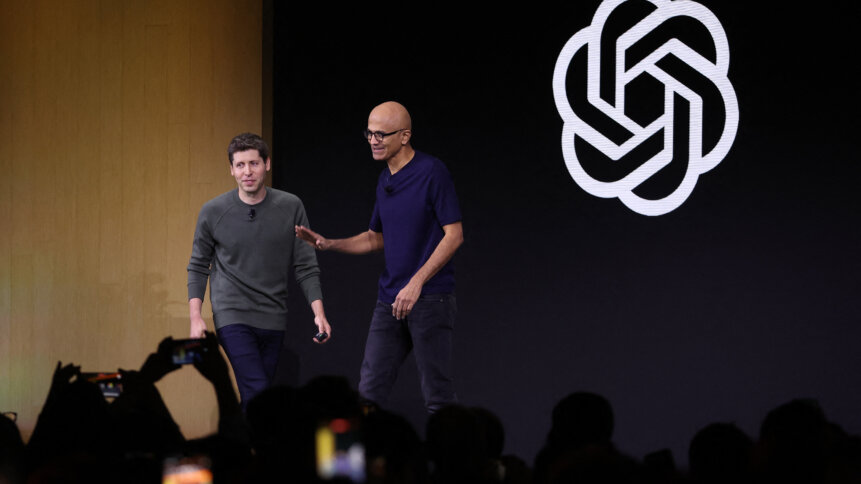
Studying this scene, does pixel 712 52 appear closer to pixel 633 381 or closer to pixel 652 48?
pixel 652 48

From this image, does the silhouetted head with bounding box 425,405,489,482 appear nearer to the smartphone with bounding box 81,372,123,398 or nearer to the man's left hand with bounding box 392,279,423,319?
the smartphone with bounding box 81,372,123,398

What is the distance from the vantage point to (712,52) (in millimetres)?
4840

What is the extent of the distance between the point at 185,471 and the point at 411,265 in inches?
98.9

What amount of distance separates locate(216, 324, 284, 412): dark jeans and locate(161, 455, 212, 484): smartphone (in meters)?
2.29

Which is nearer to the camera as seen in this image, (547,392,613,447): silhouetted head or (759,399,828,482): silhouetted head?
(759,399,828,482): silhouetted head

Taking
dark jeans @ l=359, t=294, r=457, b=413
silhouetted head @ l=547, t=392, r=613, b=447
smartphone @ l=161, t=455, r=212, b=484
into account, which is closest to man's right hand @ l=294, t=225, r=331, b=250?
dark jeans @ l=359, t=294, r=457, b=413

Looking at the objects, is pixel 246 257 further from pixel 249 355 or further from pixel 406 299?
pixel 406 299

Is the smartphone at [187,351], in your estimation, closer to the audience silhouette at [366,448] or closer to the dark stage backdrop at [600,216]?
the audience silhouette at [366,448]

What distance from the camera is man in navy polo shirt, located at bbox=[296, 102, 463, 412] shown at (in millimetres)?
4230

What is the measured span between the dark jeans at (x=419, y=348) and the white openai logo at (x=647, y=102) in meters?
1.19

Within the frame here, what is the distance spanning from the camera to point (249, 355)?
433 centimetres

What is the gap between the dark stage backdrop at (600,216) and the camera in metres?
4.72

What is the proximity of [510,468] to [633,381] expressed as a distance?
265cm

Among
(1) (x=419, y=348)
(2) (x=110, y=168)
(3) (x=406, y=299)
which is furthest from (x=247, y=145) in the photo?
(2) (x=110, y=168)
